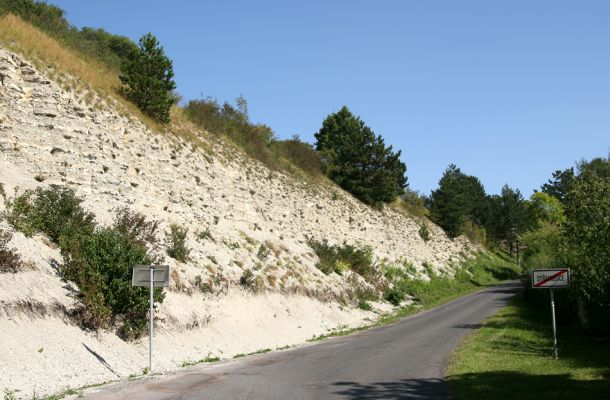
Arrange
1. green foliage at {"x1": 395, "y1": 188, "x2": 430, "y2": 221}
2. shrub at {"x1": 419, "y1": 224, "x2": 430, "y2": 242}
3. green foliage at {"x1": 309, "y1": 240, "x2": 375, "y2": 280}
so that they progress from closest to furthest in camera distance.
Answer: green foliage at {"x1": 309, "y1": 240, "x2": 375, "y2": 280}, shrub at {"x1": 419, "y1": 224, "x2": 430, "y2": 242}, green foliage at {"x1": 395, "y1": 188, "x2": 430, "y2": 221}

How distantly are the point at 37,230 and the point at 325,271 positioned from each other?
18.0m

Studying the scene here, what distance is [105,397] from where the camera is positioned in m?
10.0

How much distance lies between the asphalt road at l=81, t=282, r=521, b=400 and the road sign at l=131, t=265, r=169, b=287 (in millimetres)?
2572

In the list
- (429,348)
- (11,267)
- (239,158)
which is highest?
(239,158)

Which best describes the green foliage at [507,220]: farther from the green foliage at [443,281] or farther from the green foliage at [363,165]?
the green foliage at [363,165]

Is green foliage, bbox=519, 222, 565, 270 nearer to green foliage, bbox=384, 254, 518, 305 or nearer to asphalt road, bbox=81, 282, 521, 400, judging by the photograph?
green foliage, bbox=384, 254, 518, 305

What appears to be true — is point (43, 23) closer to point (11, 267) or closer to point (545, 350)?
point (11, 267)

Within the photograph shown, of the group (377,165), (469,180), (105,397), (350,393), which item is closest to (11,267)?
(105,397)

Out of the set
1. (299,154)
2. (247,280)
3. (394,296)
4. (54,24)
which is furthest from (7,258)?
(299,154)

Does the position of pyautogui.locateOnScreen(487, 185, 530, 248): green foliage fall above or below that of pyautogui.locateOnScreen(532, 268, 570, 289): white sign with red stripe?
above

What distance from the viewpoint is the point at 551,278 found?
15.6 m

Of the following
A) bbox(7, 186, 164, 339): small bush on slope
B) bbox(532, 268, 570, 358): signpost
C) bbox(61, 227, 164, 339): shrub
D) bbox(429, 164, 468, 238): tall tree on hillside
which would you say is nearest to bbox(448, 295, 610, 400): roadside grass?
bbox(532, 268, 570, 358): signpost

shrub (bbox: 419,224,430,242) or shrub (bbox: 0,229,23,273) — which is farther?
shrub (bbox: 419,224,430,242)

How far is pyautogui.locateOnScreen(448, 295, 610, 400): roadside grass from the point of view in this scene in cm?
1011
